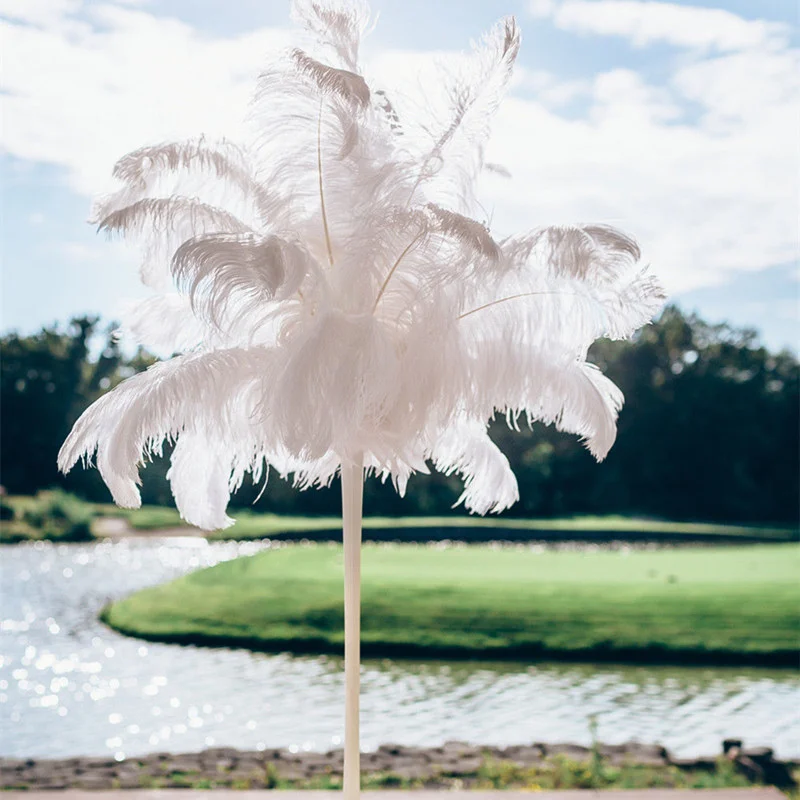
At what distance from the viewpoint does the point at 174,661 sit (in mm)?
5957

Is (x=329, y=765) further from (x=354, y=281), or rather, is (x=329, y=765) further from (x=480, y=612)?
(x=354, y=281)

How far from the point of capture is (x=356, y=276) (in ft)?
7.57

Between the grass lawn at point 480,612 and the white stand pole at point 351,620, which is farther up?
the white stand pole at point 351,620

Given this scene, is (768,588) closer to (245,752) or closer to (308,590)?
(308,590)

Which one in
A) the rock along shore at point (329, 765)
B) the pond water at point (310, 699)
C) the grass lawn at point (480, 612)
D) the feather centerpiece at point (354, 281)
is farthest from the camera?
the grass lawn at point (480, 612)

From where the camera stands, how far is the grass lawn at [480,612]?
20.5 feet

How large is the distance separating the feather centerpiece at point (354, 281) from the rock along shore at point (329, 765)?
198 centimetres

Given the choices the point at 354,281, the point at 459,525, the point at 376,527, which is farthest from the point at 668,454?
the point at 354,281

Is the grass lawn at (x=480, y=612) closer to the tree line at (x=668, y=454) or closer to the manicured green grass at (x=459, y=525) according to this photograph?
the manicured green grass at (x=459, y=525)

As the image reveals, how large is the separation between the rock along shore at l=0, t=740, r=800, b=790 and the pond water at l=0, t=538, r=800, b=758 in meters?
0.23

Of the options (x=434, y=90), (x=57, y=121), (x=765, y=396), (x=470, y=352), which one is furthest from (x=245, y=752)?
(x=765, y=396)

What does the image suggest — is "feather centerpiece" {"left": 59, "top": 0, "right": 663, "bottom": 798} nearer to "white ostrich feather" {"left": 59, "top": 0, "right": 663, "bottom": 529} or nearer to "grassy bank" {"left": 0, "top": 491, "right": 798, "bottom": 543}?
"white ostrich feather" {"left": 59, "top": 0, "right": 663, "bottom": 529}

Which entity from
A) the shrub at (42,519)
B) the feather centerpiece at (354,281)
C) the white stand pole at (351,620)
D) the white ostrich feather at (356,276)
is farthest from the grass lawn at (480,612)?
the white ostrich feather at (356,276)

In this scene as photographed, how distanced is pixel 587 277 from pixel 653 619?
4710 millimetres
